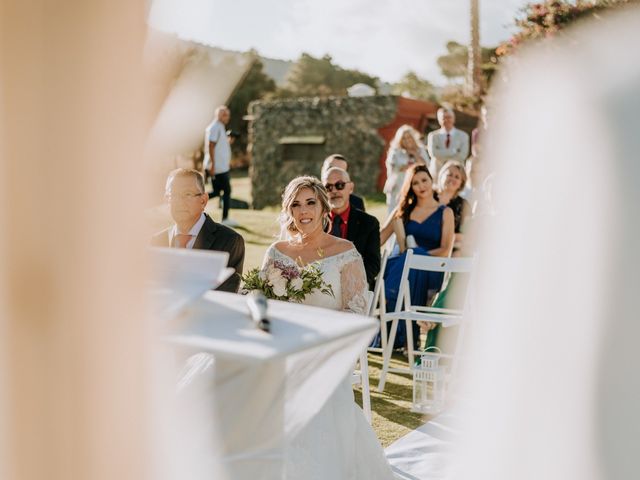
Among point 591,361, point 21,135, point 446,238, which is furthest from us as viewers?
point 446,238

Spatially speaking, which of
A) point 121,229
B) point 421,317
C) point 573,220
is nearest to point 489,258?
point 573,220

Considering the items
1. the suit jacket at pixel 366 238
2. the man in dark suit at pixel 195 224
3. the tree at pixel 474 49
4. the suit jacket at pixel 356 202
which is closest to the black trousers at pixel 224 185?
the suit jacket at pixel 356 202

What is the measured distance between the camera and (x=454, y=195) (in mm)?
7781

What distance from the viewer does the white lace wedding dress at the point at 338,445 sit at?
318 cm

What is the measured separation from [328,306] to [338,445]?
0.97 metres

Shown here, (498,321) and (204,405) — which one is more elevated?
(498,321)

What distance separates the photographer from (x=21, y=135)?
58.4 inches

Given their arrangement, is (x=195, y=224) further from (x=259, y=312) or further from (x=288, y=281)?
(x=259, y=312)

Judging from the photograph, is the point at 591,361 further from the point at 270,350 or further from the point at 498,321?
the point at 270,350

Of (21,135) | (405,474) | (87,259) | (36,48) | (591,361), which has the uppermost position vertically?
(36,48)

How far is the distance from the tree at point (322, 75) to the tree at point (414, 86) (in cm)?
388

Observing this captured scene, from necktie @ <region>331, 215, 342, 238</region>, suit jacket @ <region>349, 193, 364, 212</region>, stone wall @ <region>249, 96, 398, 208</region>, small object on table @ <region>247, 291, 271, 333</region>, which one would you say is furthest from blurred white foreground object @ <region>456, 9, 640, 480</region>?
stone wall @ <region>249, 96, 398, 208</region>

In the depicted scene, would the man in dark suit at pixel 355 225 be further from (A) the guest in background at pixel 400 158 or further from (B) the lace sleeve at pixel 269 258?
(A) the guest in background at pixel 400 158

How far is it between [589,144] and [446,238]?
4894 mm
